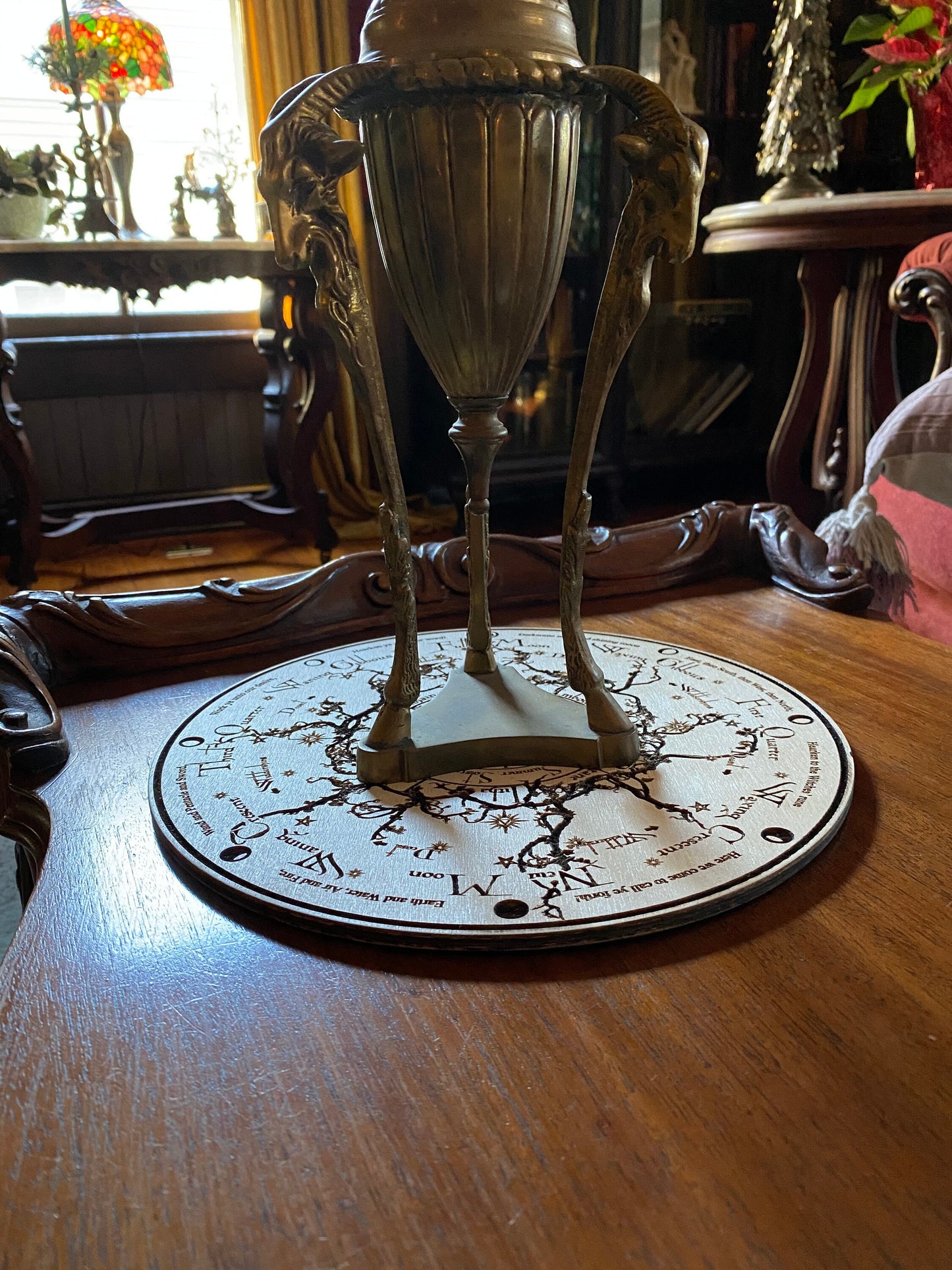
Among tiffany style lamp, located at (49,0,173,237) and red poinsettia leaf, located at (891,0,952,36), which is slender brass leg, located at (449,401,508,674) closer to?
red poinsettia leaf, located at (891,0,952,36)

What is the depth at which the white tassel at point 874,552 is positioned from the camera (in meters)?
0.97

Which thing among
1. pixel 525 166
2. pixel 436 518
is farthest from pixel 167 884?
pixel 436 518

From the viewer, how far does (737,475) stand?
117 inches

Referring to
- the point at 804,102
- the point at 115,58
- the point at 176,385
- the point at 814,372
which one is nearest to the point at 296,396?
the point at 176,385

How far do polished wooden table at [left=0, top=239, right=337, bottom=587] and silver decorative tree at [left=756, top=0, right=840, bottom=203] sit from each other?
1.03m

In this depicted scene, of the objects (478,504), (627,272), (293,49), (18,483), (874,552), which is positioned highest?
(293,49)

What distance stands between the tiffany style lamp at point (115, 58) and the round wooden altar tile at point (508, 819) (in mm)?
1844

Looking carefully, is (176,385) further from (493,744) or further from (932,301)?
(493,744)

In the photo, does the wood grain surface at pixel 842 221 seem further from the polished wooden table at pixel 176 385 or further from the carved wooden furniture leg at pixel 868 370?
the polished wooden table at pixel 176 385

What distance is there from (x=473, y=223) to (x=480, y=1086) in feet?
1.36

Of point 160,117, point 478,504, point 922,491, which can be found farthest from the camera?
point 160,117

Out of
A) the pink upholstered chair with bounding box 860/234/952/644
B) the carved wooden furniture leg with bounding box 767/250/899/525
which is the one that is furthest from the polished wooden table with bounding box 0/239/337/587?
the pink upholstered chair with bounding box 860/234/952/644

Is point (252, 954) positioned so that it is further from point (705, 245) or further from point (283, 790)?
point (705, 245)

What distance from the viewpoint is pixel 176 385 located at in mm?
2562
